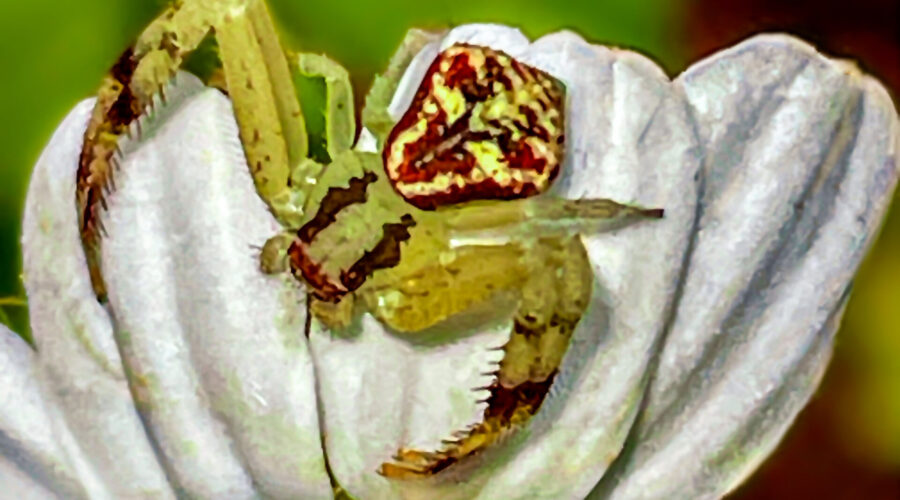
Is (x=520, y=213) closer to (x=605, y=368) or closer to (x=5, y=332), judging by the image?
(x=605, y=368)

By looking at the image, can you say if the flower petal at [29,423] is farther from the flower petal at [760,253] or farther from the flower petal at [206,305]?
the flower petal at [760,253]

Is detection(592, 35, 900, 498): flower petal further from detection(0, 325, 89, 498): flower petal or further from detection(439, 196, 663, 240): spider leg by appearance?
detection(0, 325, 89, 498): flower petal

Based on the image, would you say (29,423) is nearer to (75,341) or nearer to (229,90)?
(75,341)

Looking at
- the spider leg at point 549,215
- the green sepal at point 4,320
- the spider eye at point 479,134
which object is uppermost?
the spider eye at point 479,134

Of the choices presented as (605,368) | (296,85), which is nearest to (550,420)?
(605,368)

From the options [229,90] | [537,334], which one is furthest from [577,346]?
[229,90]

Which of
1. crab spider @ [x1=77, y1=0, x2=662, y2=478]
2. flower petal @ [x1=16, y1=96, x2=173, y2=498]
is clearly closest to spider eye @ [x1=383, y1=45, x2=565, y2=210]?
crab spider @ [x1=77, y1=0, x2=662, y2=478]

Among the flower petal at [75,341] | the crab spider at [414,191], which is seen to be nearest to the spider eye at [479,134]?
the crab spider at [414,191]
